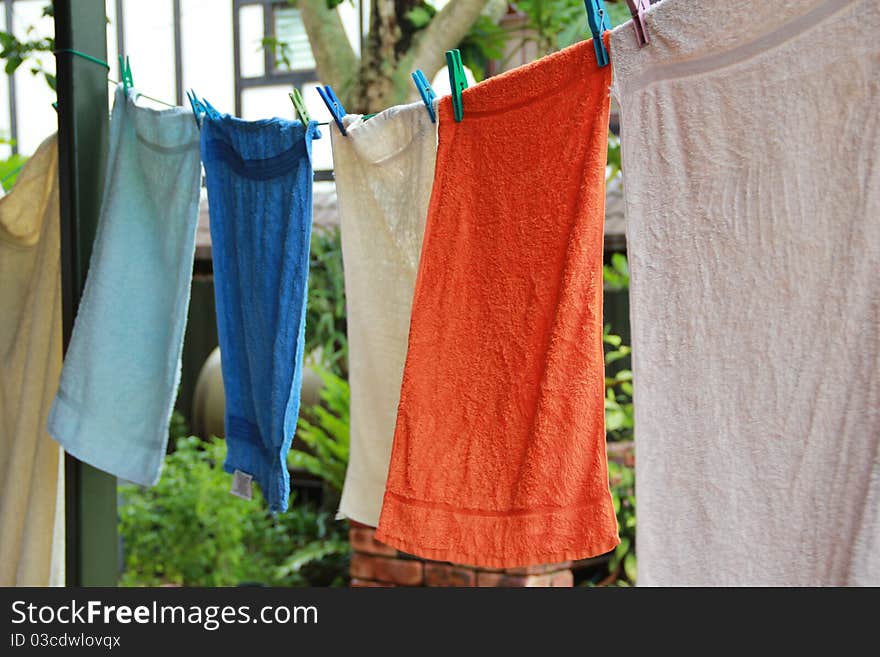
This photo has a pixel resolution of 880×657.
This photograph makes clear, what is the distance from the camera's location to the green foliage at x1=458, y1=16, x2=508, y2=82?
2.69 m

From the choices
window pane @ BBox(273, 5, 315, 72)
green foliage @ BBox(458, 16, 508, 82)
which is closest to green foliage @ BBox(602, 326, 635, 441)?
green foliage @ BBox(458, 16, 508, 82)

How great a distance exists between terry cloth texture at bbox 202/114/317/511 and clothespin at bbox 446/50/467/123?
24 cm

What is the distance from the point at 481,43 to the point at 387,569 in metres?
1.59

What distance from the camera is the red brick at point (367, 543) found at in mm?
2201

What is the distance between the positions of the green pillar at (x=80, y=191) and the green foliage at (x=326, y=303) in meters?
1.47

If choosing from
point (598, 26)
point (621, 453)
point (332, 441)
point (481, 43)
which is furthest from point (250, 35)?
point (598, 26)

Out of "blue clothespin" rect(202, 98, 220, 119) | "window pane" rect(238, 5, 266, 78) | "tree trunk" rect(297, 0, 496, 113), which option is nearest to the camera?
"blue clothespin" rect(202, 98, 220, 119)

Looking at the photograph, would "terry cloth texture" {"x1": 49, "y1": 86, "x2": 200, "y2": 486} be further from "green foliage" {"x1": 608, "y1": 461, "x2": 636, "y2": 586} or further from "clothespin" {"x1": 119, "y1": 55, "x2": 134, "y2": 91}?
"green foliage" {"x1": 608, "y1": 461, "x2": 636, "y2": 586}

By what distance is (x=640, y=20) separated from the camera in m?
0.84

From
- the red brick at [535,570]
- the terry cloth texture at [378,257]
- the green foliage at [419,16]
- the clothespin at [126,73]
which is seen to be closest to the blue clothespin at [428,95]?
the terry cloth texture at [378,257]

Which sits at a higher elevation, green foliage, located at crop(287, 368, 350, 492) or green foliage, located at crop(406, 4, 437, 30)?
green foliage, located at crop(406, 4, 437, 30)

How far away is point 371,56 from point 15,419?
1.44 metres

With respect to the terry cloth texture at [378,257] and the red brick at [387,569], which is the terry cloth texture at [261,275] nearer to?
the terry cloth texture at [378,257]

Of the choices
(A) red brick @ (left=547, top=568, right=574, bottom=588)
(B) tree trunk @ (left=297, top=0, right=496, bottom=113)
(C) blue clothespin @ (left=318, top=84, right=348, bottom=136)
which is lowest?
(A) red brick @ (left=547, top=568, right=574, bottom=588)
